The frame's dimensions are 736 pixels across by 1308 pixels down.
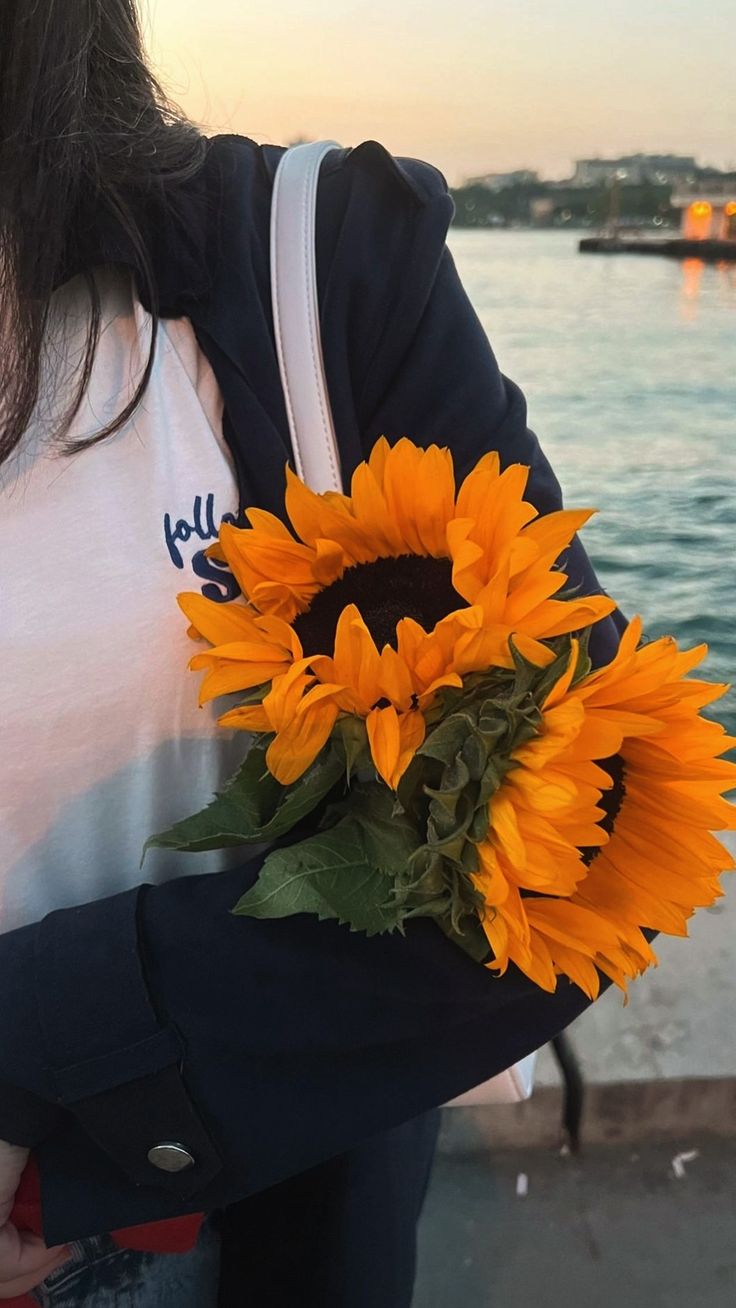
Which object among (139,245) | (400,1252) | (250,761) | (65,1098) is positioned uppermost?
(139,245)

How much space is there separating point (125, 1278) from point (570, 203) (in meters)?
7.78

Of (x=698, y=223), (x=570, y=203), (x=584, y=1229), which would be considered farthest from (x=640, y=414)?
(x=698, y=223)

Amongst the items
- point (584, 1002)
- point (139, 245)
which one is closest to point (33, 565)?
point (139, 245)

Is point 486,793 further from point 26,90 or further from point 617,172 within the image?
point 617,172

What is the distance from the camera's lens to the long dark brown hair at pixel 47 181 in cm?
63

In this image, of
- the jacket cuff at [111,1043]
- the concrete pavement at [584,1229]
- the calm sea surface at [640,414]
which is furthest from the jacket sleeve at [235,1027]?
the concrete pavement at [584,1229]

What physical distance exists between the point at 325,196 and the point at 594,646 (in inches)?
13.7

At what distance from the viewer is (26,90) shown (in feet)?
2.07

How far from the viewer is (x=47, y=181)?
24.8 inches

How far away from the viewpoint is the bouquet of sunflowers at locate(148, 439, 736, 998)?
0.49 m

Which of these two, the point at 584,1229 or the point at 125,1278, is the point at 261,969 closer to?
the point at 125,1278

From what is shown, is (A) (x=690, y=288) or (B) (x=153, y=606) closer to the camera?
(B) (x=153, y=606)

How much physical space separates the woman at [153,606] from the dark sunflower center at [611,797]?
0.32ft

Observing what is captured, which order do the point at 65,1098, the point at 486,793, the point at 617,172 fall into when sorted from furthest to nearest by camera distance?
1. the point at 617,172
2. the point at 65,1098
3. the point at 486,793
